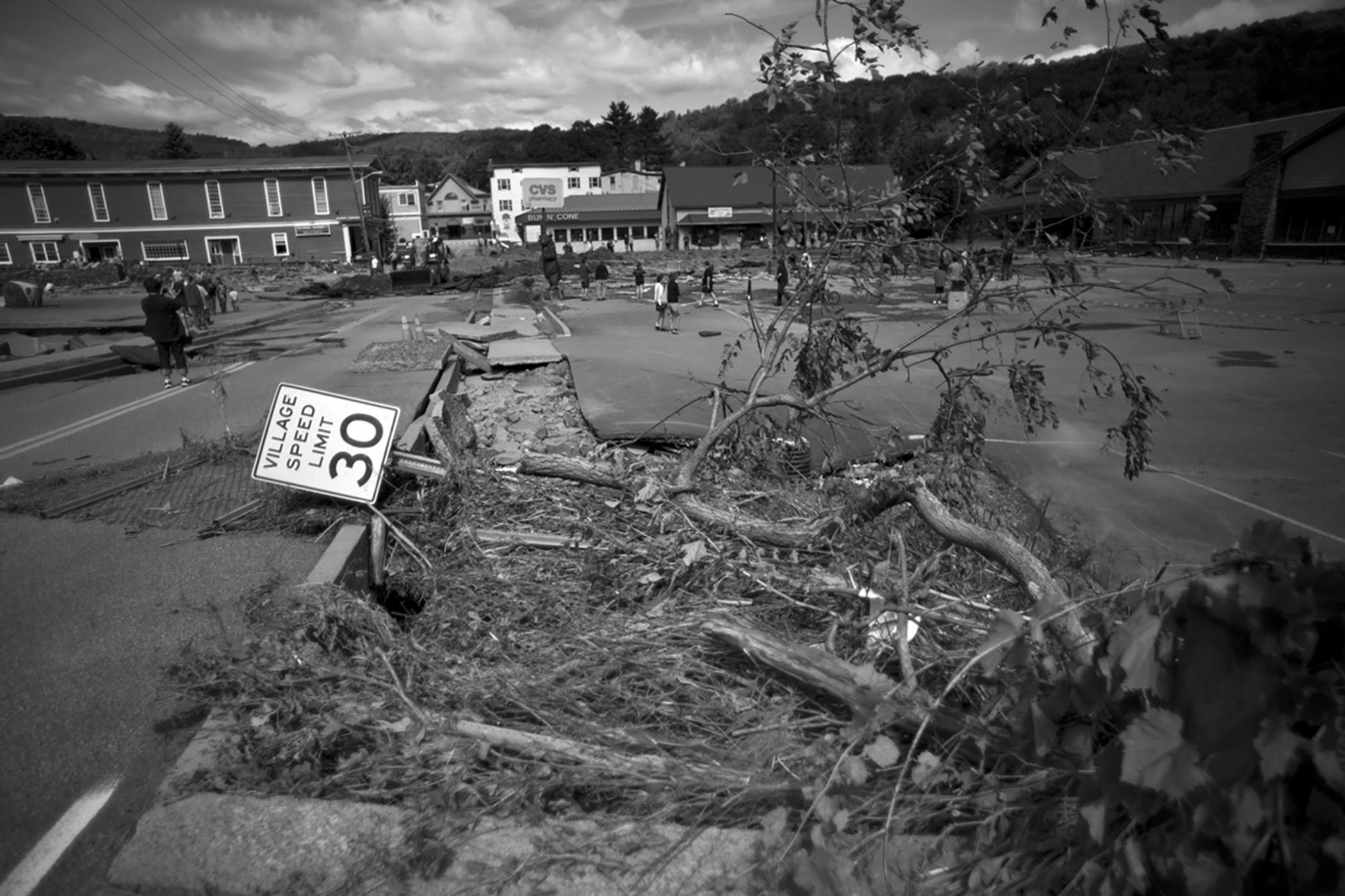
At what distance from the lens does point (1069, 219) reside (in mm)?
5230

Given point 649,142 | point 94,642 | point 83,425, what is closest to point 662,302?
point 83,425

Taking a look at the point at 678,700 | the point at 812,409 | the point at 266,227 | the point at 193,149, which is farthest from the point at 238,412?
the point at 193,149

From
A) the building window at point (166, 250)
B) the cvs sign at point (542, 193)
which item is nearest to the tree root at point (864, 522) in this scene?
the building window at point (166, 250)

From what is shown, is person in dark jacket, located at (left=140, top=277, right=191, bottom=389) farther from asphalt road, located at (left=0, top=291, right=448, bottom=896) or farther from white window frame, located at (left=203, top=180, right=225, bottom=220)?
white window frame, located at (left=203, top=180, right=225, bottom=220)

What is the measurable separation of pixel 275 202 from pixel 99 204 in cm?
1204

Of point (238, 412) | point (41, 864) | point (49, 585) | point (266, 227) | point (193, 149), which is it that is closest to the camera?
point (41, 864)

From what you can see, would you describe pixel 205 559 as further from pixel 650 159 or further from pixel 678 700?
pixel 650 159

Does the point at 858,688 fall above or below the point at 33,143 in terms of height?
below

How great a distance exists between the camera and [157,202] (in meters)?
55.0

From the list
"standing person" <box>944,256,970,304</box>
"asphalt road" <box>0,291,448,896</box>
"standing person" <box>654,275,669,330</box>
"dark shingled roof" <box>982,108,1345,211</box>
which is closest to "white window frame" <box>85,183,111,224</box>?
"standing person" <box>654,275,669,330</box>

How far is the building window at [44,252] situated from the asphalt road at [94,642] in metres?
60.7

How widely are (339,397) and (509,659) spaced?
2650 millimetres

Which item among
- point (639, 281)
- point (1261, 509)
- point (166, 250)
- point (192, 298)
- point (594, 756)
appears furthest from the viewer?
point (166, 250)

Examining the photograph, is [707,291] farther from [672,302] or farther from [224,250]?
[224,250]
